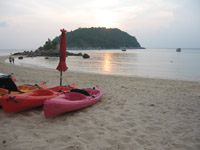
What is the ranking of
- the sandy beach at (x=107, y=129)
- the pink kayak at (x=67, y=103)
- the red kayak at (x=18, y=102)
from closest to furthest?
the sandy beach at (x=107, y=129) → the pink kayak at (x=67, y=103) → the red kayak at (x=18, y=102)

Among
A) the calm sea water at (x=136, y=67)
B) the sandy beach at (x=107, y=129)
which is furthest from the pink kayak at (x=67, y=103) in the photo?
the calm sea water at (x=136, y=67)

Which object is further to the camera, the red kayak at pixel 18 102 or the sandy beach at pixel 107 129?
the red kayak at pixel 18 102

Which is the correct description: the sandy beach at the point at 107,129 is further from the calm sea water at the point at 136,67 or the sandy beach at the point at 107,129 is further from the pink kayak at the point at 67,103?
the calm sea water at the point at 136,67

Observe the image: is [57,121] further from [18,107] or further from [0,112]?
[0,112]

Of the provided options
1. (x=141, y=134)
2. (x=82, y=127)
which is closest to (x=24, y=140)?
(x=82, y=127)

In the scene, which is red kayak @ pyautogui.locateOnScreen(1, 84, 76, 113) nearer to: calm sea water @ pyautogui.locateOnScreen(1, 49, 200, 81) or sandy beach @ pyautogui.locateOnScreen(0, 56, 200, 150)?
sandy beach @ pyautogui.locateOnScreen(0, 56, 200, 150)

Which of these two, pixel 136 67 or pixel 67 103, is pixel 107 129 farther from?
pixel 136 67

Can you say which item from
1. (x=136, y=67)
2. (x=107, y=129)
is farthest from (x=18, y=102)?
(x=136, y=67)

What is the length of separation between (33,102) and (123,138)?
282 centimetres

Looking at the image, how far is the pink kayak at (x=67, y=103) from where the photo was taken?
4.20 m

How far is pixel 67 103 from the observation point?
178 inches

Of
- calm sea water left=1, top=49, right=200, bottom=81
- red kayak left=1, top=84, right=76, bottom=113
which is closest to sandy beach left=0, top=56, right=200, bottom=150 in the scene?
red kayak left=1, top=84, right=76, bottom=113

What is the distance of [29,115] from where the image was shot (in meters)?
4.52

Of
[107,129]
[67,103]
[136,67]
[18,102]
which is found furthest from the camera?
[136,67]
